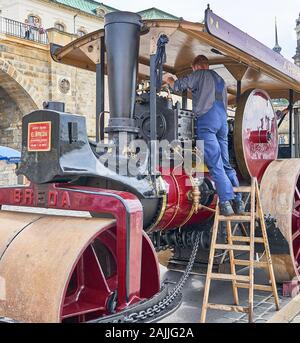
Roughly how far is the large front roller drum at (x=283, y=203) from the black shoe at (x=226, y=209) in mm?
721

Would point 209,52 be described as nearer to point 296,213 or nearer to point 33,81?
point 296,213

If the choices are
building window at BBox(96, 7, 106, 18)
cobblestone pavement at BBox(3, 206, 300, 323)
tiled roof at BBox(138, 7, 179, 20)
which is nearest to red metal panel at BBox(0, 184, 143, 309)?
cobblestone pavement at BBox(3, 206, 300, 323)

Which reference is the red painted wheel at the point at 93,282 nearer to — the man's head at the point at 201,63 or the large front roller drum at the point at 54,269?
the large front roller drum at the point at 54,269

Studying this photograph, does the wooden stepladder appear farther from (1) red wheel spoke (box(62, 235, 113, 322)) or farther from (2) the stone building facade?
(2) the stone building facade

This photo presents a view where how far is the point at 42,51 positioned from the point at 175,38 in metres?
16.6

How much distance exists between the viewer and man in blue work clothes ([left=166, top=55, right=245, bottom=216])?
3.62 m

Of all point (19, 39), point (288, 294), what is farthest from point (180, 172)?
point (19, 39)

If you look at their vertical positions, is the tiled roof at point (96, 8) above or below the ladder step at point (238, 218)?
above

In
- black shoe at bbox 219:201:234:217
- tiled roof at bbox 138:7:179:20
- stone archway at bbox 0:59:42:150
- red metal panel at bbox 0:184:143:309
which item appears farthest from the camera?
tiled roof at bbox 138:7:179:20

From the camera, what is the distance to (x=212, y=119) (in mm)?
3701

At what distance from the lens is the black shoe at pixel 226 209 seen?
349 cm

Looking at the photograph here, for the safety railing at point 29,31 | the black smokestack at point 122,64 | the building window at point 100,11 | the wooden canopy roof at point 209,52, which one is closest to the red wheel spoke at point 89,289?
the black smokestack at point 122,64

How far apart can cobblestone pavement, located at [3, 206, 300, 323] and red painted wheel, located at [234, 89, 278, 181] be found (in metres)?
1.06
